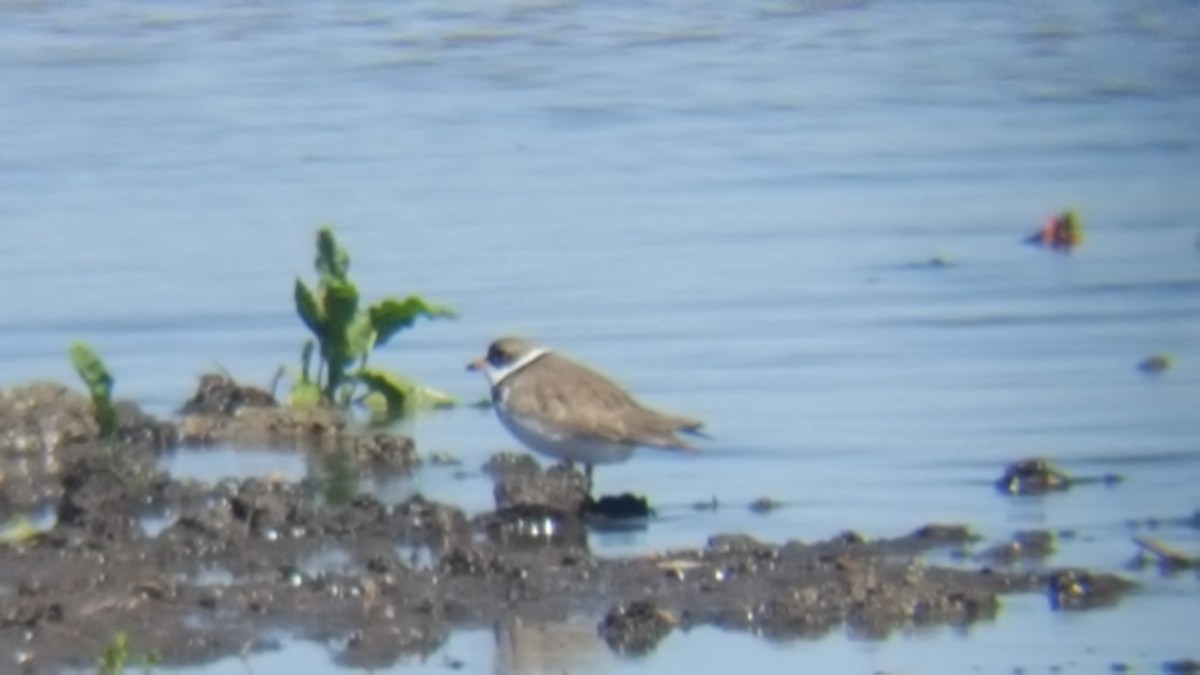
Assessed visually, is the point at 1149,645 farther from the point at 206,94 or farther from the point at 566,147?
the point at 206,94

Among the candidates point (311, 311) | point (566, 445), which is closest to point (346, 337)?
point (311, 311)

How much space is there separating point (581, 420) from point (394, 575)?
1531mm

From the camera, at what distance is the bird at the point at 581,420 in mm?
10750

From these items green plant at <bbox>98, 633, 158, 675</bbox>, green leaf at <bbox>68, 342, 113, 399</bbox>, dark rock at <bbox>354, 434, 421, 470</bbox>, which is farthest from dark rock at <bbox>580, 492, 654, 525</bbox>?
green plant at <bbox>98, 633, 158, 675</bbox>

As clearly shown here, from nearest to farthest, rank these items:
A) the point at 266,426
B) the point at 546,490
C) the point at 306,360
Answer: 1. the point at 546,490
2. the point at 266,426
3. the point at 306,360

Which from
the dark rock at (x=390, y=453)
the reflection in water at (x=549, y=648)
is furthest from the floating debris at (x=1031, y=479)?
the reflection in water at (x=549, y=648)

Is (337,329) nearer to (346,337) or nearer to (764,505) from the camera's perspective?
(346,337)

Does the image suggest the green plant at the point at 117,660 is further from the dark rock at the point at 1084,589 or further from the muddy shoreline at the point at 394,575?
the dark rock at the point at 1084,589

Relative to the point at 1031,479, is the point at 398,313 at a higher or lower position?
higher

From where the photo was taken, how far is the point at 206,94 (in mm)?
23031

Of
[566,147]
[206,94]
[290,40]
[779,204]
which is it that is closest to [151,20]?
[290,40]

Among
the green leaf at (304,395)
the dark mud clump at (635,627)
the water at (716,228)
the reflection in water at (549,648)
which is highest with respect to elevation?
the dark mud clump at (635,627)

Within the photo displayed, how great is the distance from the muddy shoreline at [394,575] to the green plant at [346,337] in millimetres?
1263

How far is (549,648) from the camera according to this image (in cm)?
870
